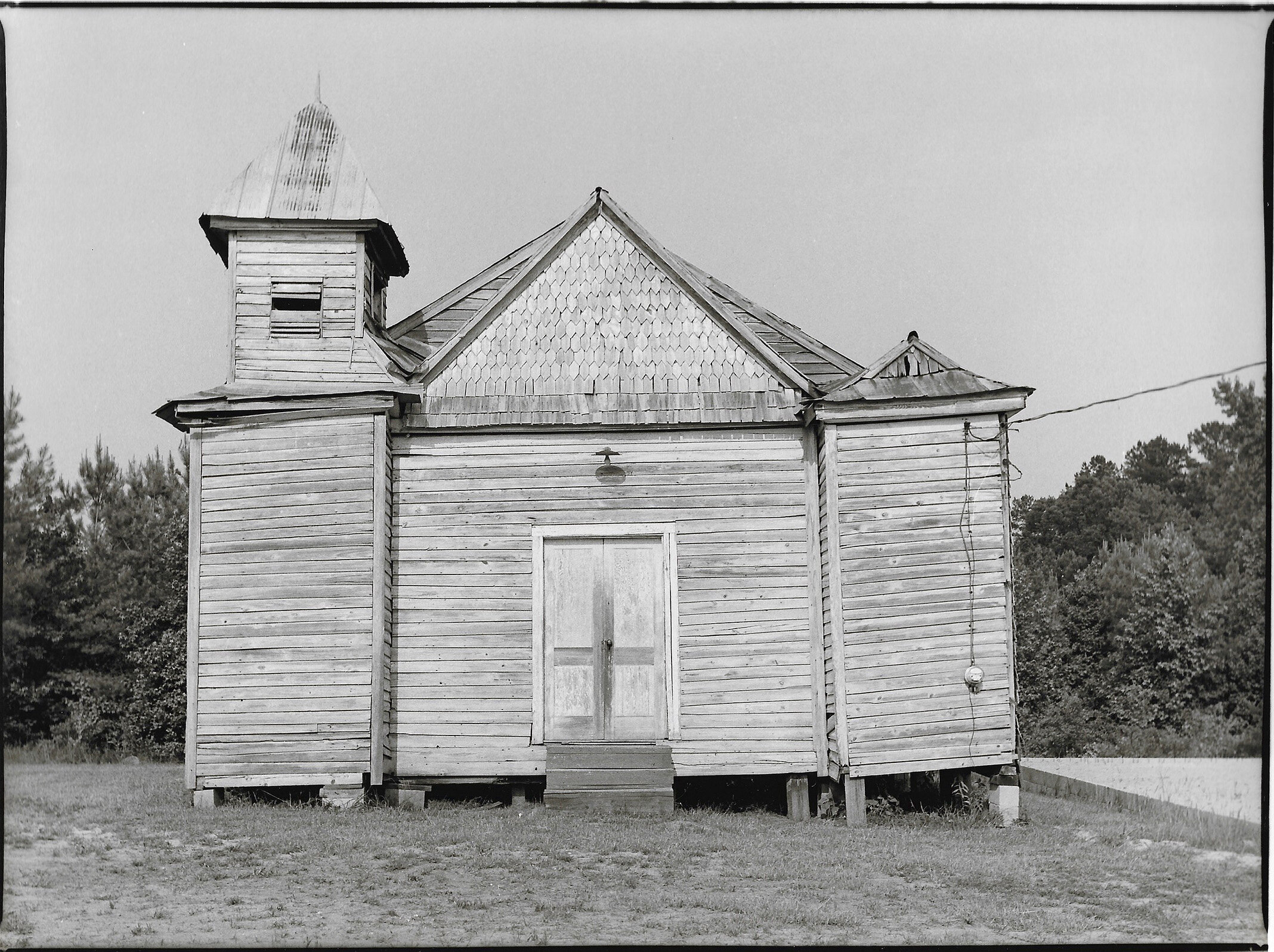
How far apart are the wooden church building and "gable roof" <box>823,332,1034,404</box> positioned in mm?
37

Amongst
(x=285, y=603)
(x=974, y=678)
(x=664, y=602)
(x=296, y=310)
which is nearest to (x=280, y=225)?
(x=296, y=310)

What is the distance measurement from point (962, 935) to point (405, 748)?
6.87 m

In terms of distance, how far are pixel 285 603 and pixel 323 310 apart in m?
3.45

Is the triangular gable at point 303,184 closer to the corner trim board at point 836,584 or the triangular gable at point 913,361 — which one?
the corner trim board at point 836,584

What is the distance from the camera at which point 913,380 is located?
1373cm

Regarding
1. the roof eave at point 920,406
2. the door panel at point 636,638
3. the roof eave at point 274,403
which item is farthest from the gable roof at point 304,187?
the roof eave at point 920,406

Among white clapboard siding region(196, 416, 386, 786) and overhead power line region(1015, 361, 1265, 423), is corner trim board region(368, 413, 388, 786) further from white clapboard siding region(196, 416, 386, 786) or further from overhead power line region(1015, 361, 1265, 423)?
overhead power line region(1015, 361, 1265, 423)

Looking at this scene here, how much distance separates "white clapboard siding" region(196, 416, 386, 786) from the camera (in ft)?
44.6

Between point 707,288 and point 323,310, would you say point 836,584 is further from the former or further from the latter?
point 323,310

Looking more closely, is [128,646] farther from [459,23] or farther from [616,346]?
[459,23]

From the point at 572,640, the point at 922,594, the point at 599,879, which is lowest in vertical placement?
the point at 599,879

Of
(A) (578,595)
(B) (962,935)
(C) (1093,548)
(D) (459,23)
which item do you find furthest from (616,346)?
(C) (1093,548)

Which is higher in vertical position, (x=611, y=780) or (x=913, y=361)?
(x=913, y=361)

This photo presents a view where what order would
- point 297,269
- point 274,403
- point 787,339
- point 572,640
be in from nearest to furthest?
point 274,403, point 572,640, point 297,269, point 787,339
